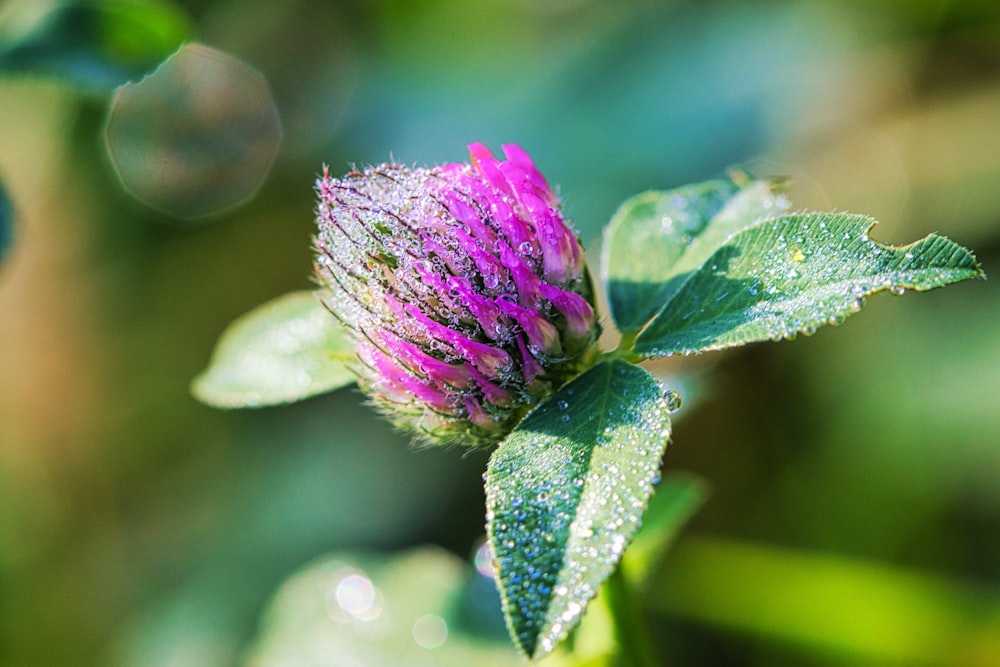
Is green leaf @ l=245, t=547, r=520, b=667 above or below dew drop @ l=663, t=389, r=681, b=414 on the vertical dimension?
below

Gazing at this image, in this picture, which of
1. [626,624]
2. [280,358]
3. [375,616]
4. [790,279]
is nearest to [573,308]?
[790,279]

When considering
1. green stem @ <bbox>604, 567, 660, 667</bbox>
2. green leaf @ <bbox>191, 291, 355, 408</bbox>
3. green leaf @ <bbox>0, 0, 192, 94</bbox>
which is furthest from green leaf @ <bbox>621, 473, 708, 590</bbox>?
green leaf @ <bbox>0, 0, 192, 94</bbox>

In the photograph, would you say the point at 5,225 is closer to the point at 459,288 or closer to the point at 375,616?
the point at 375,616

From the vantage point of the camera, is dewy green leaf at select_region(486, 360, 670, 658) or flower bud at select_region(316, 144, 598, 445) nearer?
dewy green leaf at select_region(486, 360, 670, 658)

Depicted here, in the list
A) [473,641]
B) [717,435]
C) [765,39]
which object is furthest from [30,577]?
[765,39]

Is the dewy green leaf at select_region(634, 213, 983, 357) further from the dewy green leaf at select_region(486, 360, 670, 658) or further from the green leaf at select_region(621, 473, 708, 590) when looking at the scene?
the green leaf at select_region(621, 473, 708, 590)

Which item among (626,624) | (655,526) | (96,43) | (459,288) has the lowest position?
(655,526)
